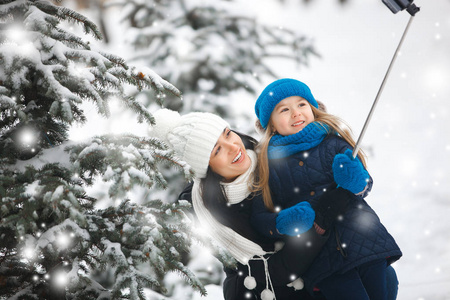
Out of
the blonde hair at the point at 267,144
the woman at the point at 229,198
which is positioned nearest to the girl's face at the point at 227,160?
the woman at the point at 229,198

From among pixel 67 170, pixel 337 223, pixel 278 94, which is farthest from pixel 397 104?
pixel 67 170

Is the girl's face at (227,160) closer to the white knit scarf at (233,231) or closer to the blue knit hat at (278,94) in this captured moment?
the white knit scarf at (233,231)

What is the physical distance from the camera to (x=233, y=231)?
7.70 feet

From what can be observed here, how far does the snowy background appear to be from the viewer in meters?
5.24

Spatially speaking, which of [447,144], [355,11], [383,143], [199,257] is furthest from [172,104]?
[355,11]

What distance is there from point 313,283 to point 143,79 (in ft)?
4.72

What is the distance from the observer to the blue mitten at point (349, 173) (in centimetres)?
209

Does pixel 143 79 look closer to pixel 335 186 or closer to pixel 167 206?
pixel 167 206

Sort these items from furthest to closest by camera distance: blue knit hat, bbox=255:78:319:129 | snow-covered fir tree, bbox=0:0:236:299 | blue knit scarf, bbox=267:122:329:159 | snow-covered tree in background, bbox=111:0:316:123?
1. snow-covered tree in background, bbox=111:0:316:123
2. blue knit hat, bbox=255:78:319:129
3. blue knit scarf, bbox=267:122:329:159
4. snow-covered fir tree, bbox=0:0:236:299

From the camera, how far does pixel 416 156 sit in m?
6.65

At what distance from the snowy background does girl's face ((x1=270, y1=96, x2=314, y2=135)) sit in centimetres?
167

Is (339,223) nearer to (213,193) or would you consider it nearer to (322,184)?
(322,184)

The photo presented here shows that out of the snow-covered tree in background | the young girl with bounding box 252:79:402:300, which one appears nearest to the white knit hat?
the young girl with bounding box 252:79:402:300

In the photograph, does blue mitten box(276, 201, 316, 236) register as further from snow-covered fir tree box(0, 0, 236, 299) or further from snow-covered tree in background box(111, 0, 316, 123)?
snow-covered tree in background box(111, 0, 316, 123)
